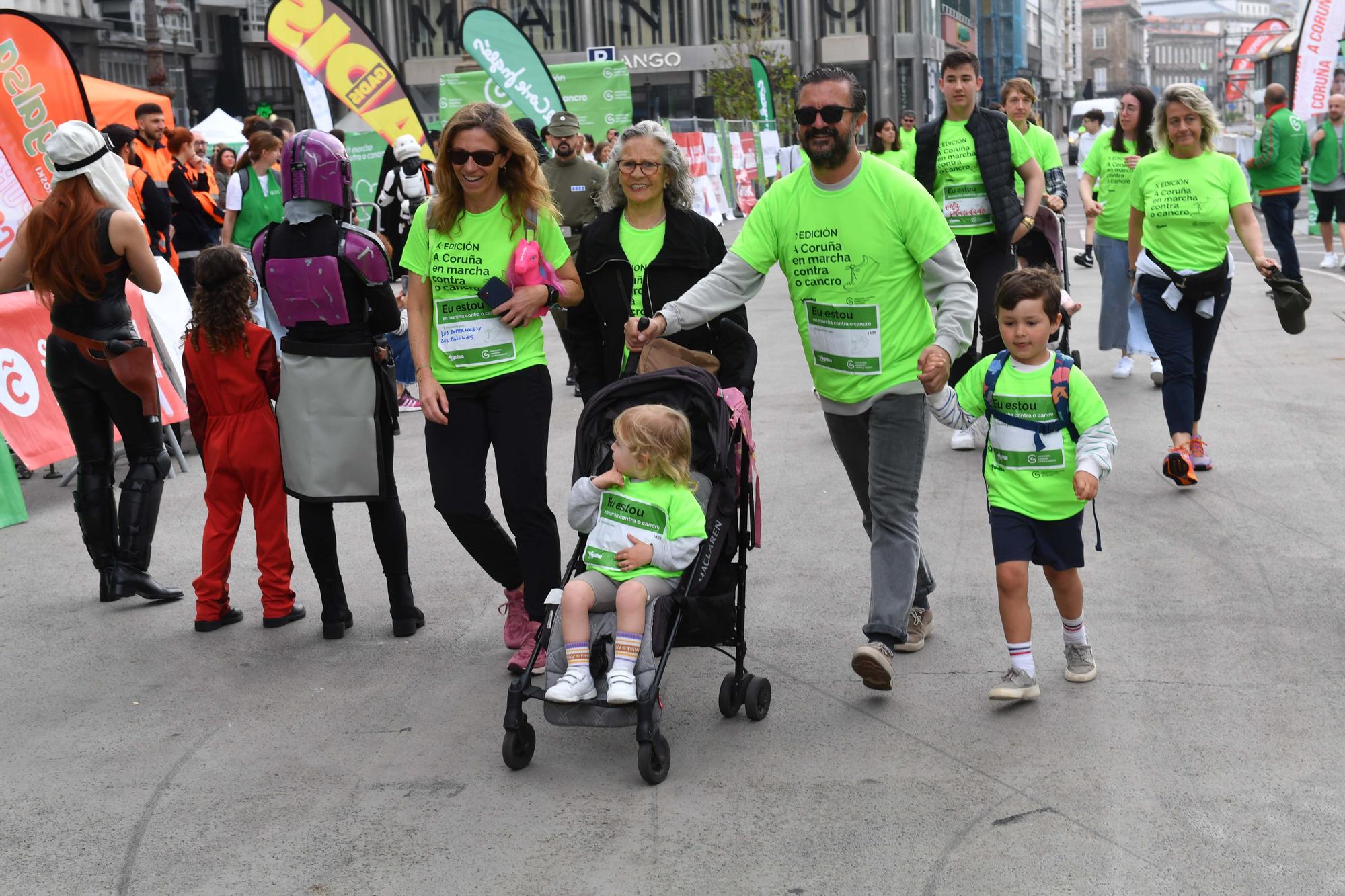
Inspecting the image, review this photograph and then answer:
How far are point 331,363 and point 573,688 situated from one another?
188 centimetres

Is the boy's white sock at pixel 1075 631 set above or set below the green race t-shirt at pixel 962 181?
below

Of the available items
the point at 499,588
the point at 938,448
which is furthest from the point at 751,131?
the point at 499,588

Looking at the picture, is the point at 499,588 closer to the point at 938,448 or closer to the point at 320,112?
the point at 938,448

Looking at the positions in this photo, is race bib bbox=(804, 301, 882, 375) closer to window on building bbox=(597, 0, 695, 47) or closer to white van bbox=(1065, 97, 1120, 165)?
white van bbox=(1065, 97, 1120, 165)

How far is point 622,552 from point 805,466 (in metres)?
4.00

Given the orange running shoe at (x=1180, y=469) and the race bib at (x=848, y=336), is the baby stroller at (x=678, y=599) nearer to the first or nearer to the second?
the race bib at (x=848, y=336)

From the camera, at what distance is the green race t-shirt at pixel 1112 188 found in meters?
10.2

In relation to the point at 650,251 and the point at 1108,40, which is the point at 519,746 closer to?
the point at 650,251

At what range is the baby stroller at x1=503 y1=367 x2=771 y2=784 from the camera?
4.29 m

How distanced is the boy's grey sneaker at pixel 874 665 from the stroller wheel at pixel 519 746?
1031 mm

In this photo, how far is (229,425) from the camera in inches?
233

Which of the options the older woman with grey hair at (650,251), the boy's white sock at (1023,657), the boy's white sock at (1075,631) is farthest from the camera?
the older woman with grey hair at (650,251)

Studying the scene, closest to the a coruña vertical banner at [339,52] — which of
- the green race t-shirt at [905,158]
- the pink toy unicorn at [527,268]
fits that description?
the green race t-shirt at [905,158]

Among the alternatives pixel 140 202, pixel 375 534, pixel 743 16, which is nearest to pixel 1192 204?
pixel 375 534
